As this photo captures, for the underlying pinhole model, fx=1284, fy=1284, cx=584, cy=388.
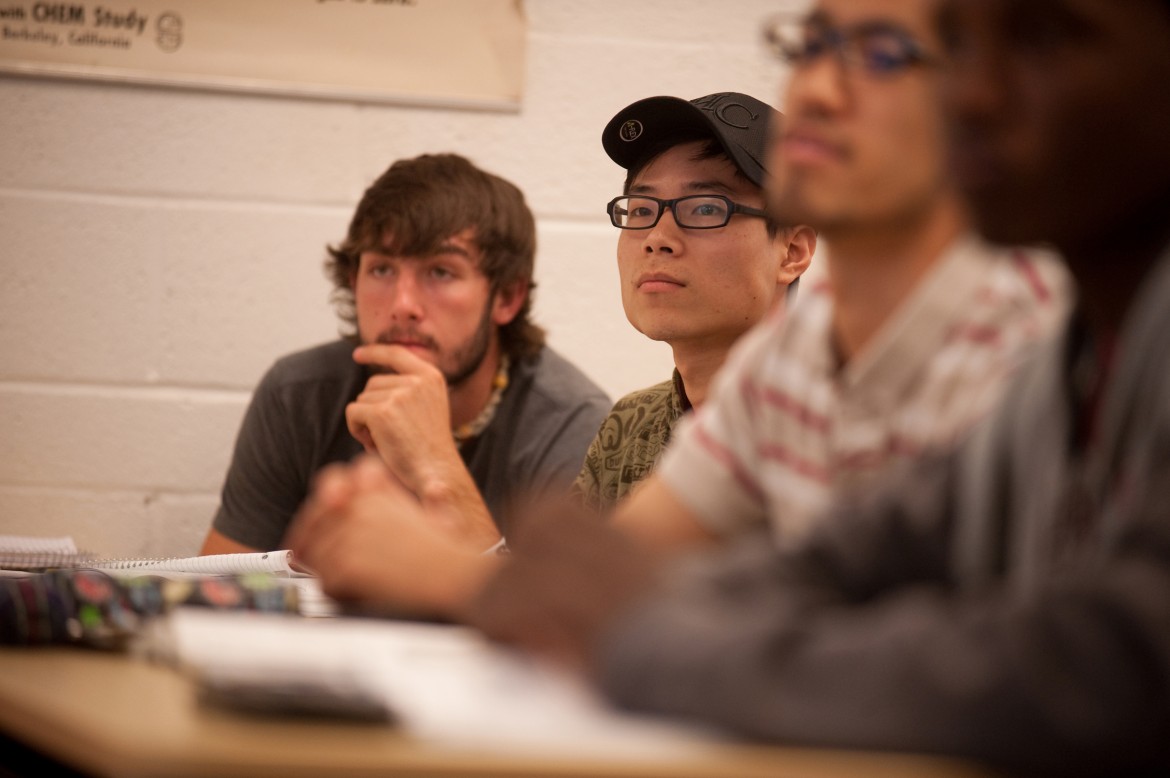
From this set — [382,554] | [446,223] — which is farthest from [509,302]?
[382,554]

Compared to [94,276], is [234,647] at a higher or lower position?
lower

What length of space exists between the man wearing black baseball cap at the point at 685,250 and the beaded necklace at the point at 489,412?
0.46m

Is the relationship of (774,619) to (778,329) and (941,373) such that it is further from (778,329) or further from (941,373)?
(778,329)

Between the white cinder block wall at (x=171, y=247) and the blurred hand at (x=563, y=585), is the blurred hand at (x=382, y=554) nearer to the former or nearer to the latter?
the blurred hand at (x=563, y=585)

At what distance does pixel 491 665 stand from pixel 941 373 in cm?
33

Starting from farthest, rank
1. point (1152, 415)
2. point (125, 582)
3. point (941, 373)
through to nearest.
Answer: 1. point (125, 582)
2. point (941, 373)
3. point (1152, 415)

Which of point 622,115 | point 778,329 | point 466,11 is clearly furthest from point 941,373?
point 466,11

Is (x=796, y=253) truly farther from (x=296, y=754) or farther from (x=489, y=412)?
(x=296, y=754)

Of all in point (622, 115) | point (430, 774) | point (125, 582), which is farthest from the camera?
point (622, 115)

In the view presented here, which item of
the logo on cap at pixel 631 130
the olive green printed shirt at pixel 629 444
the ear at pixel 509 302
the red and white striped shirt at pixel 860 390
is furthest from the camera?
the ear at pixel 509 302

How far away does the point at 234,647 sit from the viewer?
0.63m

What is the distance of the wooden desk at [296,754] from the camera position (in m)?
0.47

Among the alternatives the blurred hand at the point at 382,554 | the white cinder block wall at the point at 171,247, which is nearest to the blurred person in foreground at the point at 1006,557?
the blurred hand at the point at 382,554

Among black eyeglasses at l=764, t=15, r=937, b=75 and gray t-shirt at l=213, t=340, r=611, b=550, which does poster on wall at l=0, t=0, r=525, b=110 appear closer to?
gray t-shirt at l=213, t=340, r=611, b=550
